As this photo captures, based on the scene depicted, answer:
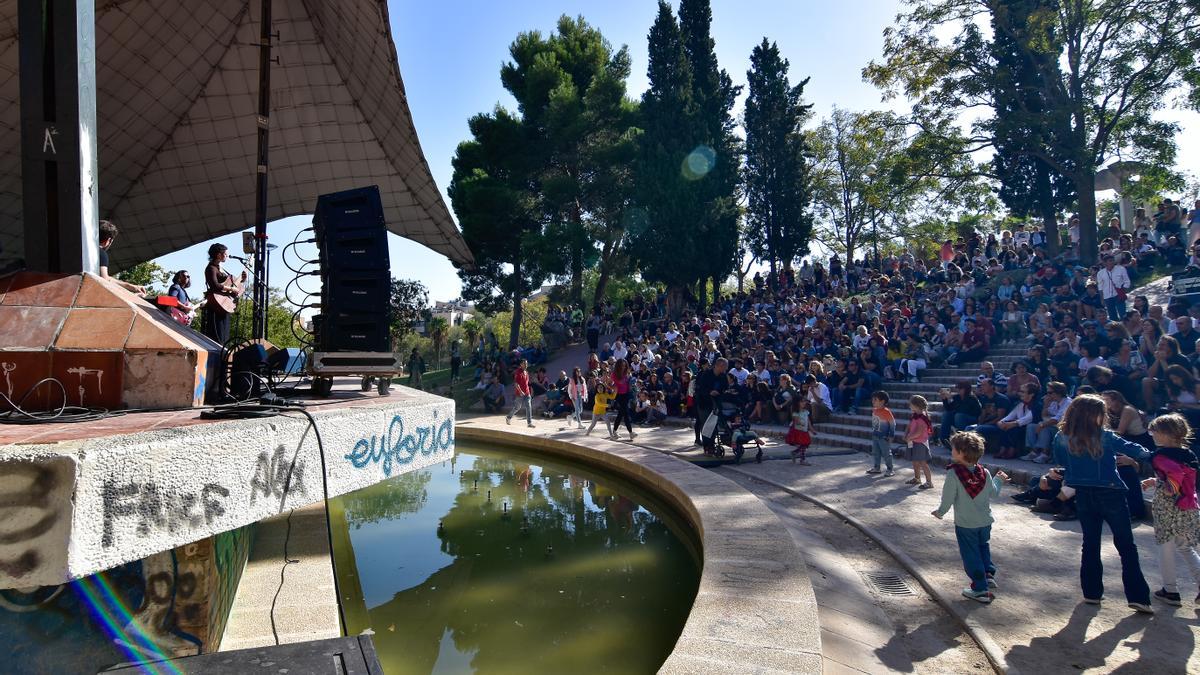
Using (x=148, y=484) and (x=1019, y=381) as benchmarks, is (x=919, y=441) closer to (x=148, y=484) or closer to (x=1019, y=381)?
(x=1019, y=381)

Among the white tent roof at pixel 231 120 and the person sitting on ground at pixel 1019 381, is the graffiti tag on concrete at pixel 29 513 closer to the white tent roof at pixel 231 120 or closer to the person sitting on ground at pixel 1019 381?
the white tent roof at pixel 231 120

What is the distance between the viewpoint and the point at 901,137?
20.0m

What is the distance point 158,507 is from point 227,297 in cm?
483

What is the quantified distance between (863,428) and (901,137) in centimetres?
1220

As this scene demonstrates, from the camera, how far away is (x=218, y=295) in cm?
640

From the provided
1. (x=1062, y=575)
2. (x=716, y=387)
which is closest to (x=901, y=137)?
(x=716, y=387)

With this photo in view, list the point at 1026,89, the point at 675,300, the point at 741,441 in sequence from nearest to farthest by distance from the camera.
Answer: the point at 741,441 → the point at 1026,89 → the point at 675,300

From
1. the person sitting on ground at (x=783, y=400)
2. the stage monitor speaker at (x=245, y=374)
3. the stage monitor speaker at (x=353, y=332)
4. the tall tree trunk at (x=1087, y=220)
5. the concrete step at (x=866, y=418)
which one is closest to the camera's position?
the stage monitor speaker at (x=245, y=374)

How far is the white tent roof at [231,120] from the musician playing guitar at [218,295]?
3.13m

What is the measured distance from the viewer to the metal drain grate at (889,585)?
4.88 meters

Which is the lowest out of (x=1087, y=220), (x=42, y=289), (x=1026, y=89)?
(x=42, y=289)

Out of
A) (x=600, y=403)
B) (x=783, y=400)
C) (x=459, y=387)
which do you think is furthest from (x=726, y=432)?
(x=459, y=387)

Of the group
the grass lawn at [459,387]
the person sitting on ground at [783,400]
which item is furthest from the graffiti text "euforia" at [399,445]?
the grass lawn at [459,387]

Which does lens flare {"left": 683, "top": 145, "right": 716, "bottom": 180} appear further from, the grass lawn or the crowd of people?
the grass lawn
